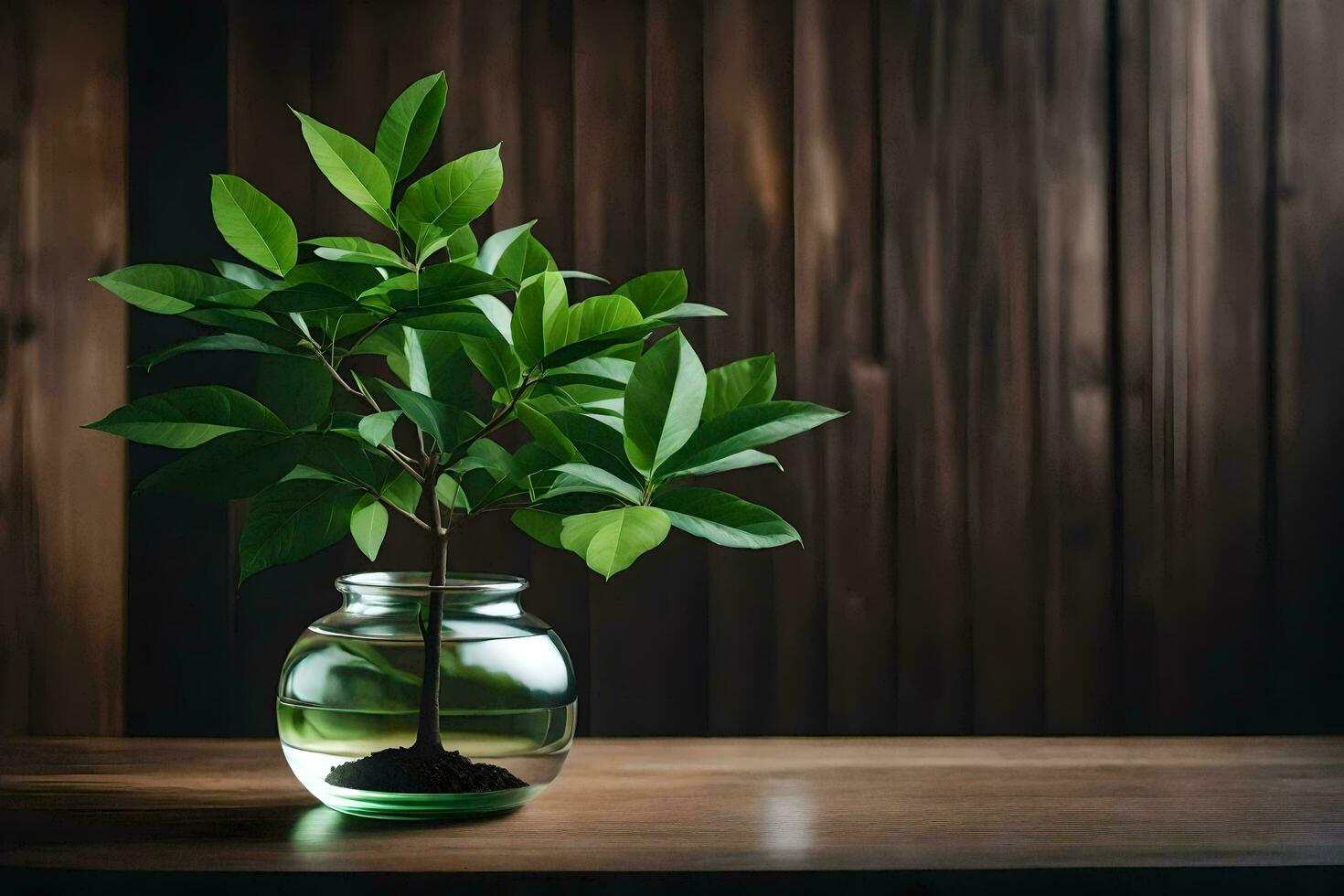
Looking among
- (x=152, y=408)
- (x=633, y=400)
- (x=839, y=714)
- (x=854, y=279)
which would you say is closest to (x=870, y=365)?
(x=854, y=279)

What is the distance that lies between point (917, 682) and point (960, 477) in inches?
8.8

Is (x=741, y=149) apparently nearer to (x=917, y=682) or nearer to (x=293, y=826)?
(x=917, y=682)

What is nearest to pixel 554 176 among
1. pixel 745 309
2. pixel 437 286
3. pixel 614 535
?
pixel 745 309

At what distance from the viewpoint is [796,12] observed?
3.90 ft

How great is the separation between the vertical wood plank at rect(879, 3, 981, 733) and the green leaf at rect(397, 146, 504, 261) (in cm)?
53

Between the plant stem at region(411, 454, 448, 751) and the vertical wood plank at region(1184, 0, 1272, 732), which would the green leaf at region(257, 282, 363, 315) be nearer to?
the plant stem at region(411, 454, 448, 751)

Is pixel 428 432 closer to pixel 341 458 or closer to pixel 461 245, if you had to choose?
pixel 341 458

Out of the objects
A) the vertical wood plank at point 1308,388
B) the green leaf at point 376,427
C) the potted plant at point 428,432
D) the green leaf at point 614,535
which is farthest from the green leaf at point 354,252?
the vertical wood plank at point 1308,388

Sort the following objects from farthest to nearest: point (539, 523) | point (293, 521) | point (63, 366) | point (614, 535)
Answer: point (63, 366), point (539, 523), point (293, 521), point (614, 535)

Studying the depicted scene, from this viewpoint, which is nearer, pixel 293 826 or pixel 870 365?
pixel 293 826

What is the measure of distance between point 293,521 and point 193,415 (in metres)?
0.10

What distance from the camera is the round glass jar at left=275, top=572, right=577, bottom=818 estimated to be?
812 millimetres

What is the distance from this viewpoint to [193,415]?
792mm

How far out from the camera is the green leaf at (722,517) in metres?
0.77
